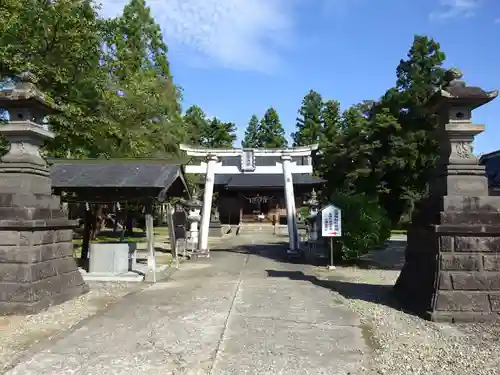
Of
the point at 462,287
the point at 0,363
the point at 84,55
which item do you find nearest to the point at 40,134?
the point at 0,363

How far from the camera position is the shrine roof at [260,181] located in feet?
109

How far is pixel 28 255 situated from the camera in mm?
6844

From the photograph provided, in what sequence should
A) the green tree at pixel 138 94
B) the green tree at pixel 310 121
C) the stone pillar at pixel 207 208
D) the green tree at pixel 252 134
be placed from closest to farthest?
→ the green tree at pixel 138 94
the stone pillar at pixel 207 208
the green tree at pixel 310 121
the green tree at pixel 252 134

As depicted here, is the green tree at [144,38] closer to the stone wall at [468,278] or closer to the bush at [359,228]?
the bush at [359,228]

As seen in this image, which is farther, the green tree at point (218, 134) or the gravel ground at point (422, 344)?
the green tree at point (218, 134)

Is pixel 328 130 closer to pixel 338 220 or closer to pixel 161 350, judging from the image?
pixel 338 220

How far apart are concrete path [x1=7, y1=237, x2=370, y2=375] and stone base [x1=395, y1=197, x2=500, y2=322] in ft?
4.31

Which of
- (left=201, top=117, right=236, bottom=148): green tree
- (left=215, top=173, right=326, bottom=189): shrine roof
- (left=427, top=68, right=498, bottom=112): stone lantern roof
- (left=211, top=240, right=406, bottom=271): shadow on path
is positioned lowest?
(left=211, top=240, right=406, bottom=271): shadow on path

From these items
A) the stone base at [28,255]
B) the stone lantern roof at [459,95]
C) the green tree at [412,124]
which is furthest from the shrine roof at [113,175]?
the green tree at [412,124]

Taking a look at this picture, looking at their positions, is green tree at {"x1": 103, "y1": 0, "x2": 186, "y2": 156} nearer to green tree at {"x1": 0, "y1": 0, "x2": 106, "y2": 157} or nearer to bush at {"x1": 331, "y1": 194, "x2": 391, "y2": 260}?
green tree at {"x1": 0, "y1": 0, "x2": 106, "y2": 157}

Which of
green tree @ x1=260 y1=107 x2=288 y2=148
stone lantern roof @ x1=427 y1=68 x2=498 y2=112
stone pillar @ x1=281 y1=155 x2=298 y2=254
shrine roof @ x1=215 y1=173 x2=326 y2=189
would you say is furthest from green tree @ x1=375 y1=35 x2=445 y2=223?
green tree @ x1=260 y1=107 x2=288 y2=148

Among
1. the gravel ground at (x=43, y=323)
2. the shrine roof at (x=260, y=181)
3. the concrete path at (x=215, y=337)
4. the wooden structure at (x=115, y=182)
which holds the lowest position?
the gravel ground at (x=43, y=323)

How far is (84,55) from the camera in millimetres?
12148

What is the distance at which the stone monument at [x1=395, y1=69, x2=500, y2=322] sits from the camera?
6258 millimetres
